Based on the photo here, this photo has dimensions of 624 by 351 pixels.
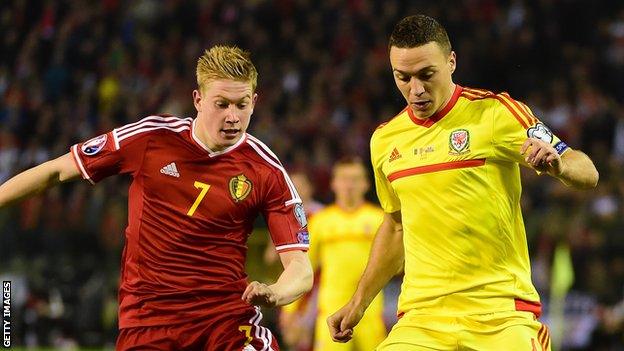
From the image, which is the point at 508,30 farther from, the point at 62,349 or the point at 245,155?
the point at 245,155

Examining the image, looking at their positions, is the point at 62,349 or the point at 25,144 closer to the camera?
the point at 62,349

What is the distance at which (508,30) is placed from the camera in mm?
17906

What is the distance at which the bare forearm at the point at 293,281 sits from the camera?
500 centimetres

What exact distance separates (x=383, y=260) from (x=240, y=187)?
2.56 ft

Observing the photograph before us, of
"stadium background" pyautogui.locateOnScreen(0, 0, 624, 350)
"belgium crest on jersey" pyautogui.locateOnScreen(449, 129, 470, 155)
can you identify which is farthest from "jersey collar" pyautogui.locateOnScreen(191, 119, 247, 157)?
"stadium background" pyautogui.locateOnScreen(0, 0, 624, 350)

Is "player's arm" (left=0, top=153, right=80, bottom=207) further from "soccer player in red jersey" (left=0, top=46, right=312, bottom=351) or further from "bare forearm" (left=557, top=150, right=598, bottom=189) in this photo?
"bare forearm" (left=557, top=150, right=598, bottom=189)

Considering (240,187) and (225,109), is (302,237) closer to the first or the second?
(240,187)

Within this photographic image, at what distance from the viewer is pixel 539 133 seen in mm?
4965

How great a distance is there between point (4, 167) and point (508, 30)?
770cm

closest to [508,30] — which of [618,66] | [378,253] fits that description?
[618,66]

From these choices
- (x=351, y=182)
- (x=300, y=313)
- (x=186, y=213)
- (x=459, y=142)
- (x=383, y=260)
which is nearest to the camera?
(x=459, y=142)

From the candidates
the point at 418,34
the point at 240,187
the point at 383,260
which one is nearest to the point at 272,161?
the point at 240,187

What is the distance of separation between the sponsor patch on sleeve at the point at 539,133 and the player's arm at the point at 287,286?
46.8 inches

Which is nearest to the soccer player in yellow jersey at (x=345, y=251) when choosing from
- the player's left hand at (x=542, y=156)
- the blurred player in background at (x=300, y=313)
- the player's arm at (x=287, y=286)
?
the blurred player in background at (x=300, y=313)
